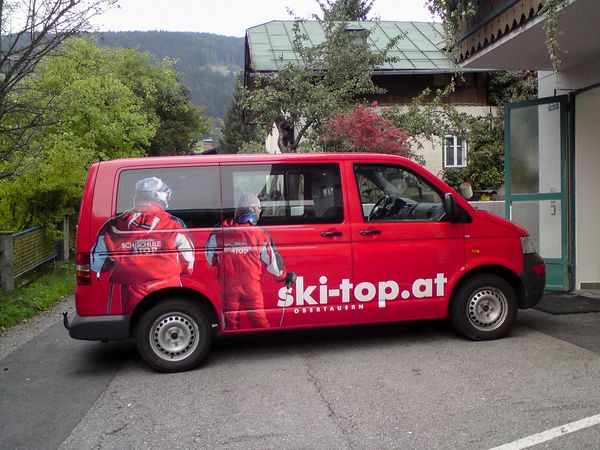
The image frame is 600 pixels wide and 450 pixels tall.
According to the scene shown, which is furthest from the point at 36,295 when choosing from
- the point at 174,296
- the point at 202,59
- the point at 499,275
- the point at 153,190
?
the point at 202,59

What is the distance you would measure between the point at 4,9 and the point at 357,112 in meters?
7.39

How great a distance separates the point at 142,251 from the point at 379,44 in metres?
20.6

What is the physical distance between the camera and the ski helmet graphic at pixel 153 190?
215 inches

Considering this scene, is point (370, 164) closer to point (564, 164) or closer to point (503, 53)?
point (503, 53)

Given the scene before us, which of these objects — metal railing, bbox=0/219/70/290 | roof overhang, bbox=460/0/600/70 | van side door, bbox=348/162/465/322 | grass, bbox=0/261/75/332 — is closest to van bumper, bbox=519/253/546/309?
van side door, bbox=348/162/465/322

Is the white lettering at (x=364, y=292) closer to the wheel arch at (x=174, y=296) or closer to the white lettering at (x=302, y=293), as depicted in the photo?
the white lettering at (x=302, y=293)

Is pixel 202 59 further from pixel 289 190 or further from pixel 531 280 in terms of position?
pixel 531 280

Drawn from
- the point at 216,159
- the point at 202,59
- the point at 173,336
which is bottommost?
the point at 173,336

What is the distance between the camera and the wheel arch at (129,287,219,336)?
18.0 feet

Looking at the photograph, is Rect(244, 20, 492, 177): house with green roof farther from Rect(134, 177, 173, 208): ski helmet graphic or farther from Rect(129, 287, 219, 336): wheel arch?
Rect(129, 287, 219, 336): wheel arch

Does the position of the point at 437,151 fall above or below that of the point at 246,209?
above

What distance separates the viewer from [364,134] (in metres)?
12.8

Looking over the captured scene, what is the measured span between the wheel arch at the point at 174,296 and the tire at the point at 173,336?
58mm

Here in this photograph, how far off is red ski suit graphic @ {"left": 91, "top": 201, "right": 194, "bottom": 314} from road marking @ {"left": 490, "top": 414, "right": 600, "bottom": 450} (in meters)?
3.06
